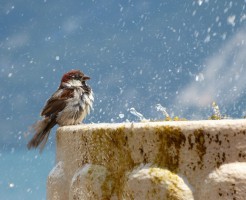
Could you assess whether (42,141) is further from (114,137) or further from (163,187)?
(163,187)

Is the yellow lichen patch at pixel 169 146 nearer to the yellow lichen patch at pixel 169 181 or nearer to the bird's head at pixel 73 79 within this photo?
the yellow lichen patch at pixel 169 181

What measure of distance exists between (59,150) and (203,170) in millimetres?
2168

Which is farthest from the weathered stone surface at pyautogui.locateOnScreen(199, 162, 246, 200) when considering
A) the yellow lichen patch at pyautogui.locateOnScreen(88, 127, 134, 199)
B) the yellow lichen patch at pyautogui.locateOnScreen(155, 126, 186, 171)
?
the yellow lichen patch at pyautogui.locateOnScreen(88, 127, 134, 199)

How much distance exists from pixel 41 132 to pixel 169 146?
3096 mm

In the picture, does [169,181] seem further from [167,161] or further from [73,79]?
[73,79]

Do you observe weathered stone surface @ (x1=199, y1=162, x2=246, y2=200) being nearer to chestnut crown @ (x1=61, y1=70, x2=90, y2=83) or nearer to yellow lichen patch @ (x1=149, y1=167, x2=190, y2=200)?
yellow lichen patch @ (x1=149, y1=167, x2=190, y2=200)

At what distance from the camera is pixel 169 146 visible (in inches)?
128

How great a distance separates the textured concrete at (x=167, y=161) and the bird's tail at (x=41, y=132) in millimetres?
2190

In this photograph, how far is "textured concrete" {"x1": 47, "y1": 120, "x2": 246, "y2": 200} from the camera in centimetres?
308

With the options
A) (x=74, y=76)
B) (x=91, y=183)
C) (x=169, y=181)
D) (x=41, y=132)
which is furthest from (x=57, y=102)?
(x=169, y=181)

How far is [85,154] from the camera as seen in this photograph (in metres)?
4.02

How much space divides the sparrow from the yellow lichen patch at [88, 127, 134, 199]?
2083mm

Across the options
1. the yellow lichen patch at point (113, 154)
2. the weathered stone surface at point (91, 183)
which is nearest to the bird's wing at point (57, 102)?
the weathered stone surface at point (91, 183)

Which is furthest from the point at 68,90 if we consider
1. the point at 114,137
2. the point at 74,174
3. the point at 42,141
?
the point at 114,137
